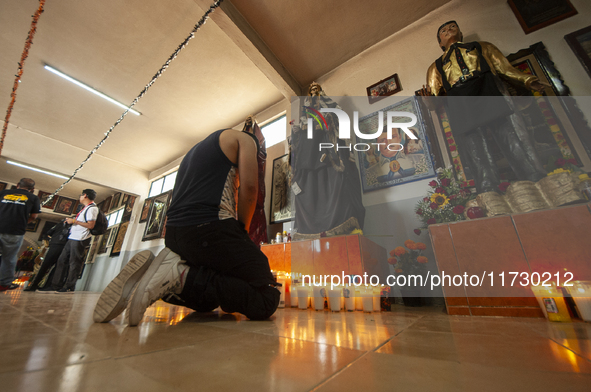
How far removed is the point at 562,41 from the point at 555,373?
9.68 ft

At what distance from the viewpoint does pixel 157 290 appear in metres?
0.90

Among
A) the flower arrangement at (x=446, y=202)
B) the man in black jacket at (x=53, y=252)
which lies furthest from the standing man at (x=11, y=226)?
the flower arrangement at (x=446, y=202)

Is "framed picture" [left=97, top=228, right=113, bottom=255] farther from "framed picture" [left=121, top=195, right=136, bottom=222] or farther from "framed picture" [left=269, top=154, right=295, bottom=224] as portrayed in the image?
"framed picture" [left=269, top=154, right=295, bottom=224]

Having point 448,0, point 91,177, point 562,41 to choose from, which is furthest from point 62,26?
point 562,41

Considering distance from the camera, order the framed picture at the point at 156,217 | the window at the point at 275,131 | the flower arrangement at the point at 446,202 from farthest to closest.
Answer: the framed picture at the point at 156,217 → the window at the point at 275,131 → the flower arrangement at the point at 446,202

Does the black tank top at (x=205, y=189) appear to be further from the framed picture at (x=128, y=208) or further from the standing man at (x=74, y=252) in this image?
the framed picture at (x=128, y=208)

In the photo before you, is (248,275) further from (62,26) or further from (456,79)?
(62,26)

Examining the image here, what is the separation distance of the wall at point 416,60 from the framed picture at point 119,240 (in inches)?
192

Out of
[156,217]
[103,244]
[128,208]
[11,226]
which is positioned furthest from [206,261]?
[103,244]

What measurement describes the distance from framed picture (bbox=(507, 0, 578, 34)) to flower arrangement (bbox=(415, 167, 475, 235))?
62.0 inches

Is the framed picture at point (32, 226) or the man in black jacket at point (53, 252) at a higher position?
the framed picture at point (32, 226)

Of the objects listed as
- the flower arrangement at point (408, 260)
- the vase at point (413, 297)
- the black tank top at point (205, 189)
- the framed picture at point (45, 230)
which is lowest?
the vase at point (413, 297)

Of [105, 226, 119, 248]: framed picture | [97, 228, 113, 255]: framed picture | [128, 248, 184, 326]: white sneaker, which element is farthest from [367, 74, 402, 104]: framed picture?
[97, 228, 113, 255]: framed picture

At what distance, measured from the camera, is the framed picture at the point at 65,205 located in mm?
7855
